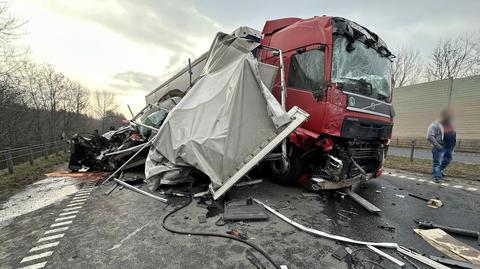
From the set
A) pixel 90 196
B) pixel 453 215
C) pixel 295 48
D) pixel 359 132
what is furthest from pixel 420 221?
pixel 90 196

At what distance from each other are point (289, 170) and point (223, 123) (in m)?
1.65

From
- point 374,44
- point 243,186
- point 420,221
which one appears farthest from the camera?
point 243,186

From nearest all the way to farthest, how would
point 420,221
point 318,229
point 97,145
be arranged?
point 318,229 < point 420,221 < point 97,145

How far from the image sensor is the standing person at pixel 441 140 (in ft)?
17.0

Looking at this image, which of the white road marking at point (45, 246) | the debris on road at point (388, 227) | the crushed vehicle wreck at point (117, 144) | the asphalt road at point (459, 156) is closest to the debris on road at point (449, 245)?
the debris on road at point (388, 227)

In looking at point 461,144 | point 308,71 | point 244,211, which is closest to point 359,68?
point 308,71

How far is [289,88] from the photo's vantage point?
13.6ft

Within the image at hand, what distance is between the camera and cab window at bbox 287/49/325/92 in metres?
3.60

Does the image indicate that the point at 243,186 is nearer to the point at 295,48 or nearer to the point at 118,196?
the point at 118,196

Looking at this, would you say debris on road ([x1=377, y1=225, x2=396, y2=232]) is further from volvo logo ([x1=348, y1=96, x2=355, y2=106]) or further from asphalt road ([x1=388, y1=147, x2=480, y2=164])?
asphalt road ([x1=388, y1=147, x2=480, y2=164])

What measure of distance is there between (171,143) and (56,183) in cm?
381

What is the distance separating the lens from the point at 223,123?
336 cm

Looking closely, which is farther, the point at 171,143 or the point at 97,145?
the point at 97,145

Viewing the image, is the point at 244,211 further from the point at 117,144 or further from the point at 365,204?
the point at 117,144
